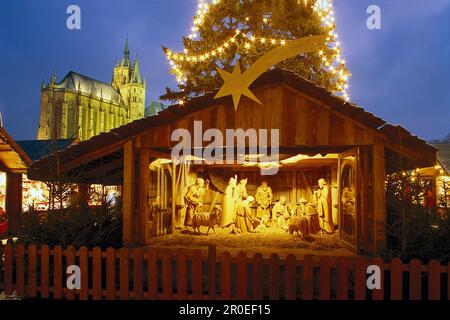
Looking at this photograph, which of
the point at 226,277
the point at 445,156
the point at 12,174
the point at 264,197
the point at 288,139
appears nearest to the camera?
the point at 226,277

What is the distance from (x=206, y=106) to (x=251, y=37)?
10.9 metres

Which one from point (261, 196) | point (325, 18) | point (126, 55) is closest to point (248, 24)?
point (325, 18)

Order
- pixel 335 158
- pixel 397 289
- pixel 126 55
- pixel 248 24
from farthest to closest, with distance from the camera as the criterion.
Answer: pixel 126 55, pixel 248 24, pixel 335 158, pixel 397 289

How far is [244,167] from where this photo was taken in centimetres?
1697

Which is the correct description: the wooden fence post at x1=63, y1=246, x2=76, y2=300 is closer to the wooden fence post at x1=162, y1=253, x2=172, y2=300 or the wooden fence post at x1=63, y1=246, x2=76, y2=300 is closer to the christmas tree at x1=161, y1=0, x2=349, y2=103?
the wooden fence post at x1=162, y1=253, x2=172, y2=300

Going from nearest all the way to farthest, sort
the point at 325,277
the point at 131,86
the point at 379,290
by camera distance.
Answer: the point at 379,290 < the point at 325,277 < the point at 131,86

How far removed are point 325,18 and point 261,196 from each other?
964 centimetres

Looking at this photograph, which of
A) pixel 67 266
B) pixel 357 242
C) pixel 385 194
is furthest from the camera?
pixel 357 242

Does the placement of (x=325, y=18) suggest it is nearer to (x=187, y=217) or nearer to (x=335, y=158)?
(x=335, y=158)

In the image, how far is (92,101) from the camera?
108938mm

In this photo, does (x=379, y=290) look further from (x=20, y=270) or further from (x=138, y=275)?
(x=20, y=270)

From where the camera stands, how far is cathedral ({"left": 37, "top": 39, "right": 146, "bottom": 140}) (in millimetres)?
99688

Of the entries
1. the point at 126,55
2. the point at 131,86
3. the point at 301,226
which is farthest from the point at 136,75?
the point at 301,226

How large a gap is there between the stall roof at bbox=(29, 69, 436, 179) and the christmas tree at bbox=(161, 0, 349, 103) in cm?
1043
